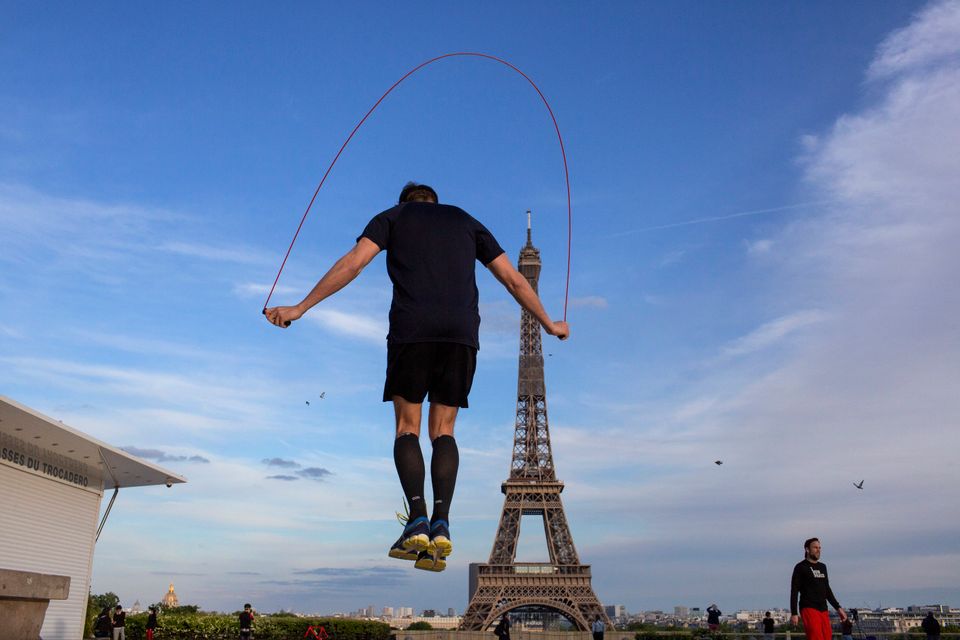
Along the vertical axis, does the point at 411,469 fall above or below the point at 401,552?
above

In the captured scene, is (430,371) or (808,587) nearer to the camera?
(430,371)

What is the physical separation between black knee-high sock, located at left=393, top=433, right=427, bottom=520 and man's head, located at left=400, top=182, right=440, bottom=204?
1.29m

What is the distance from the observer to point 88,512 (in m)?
25.6

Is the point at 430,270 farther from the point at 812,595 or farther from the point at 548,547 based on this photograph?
the point at 548,547

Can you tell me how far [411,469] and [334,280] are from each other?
0.95 meters

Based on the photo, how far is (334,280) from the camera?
369 cm

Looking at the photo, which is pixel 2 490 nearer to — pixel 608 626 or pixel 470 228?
pixel 470 228

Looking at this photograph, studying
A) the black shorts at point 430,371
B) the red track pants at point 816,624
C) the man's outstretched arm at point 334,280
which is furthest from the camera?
the red track pants at point 816,624

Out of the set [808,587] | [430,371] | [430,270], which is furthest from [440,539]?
[808,587]

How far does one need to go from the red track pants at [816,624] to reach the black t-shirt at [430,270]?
25.9 ft

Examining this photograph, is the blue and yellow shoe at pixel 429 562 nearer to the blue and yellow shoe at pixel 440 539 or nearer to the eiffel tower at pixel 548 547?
the blue and yellow shoe at pixel 440 539

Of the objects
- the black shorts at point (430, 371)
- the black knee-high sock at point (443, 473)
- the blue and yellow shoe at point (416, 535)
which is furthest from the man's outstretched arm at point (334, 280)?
the blue and yellow shoe at point (416, 535)

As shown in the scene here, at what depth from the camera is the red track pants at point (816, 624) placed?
375 inches

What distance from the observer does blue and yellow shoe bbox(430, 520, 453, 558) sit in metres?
3.40
